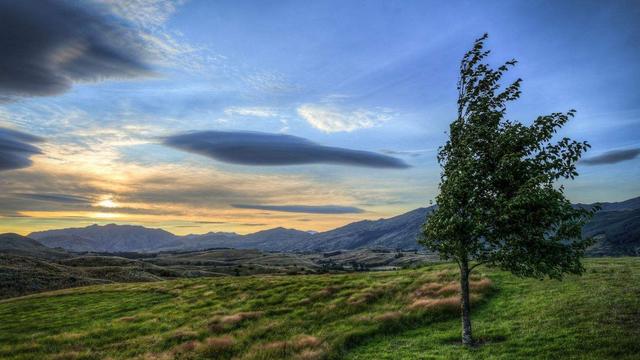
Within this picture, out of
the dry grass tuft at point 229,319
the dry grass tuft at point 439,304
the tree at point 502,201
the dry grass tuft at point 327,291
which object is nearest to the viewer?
the tree at point 502,201

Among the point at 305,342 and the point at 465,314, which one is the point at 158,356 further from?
the point at 465,314

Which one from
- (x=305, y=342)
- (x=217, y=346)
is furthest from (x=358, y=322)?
(x=217, y=346)

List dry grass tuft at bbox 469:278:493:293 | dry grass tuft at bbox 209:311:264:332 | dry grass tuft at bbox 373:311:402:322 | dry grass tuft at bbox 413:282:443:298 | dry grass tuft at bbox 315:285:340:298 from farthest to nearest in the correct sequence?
dry grass tuft at bbox 315:285:340:298 < dry grass tuft at bbox 413:282:443:298 < dry grass tuft at bbox 469:278:493:293 < dry grass tuft at bbox 209:311:264:332 < dry grass tuft at bbox 373:311:402:322

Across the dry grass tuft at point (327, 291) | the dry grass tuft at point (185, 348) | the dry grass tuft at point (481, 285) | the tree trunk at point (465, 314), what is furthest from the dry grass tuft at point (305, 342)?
the dry grass tuft at point (481, 285)

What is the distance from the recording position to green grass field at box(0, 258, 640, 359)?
22.1 metres

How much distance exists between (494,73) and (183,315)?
3697cm

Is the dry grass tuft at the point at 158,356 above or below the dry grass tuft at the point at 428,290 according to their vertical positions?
below

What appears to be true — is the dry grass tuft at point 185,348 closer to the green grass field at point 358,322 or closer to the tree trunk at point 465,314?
the green grass field at point 358,322

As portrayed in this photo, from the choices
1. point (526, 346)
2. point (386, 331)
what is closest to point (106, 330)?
point (386, 331)

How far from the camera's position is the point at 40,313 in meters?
47.4

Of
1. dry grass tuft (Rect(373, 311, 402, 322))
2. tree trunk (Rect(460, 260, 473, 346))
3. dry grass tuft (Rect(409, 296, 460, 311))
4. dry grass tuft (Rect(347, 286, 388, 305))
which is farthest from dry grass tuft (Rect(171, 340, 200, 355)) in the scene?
tree trunk (Rect(460, 260, 473, 346))

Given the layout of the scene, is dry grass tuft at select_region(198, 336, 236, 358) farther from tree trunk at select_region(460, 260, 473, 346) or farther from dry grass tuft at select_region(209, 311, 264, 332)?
tree trunk at select_region(460, 260, 473, 346)

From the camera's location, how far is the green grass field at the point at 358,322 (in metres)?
22.1

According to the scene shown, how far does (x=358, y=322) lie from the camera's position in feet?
102
